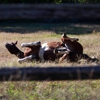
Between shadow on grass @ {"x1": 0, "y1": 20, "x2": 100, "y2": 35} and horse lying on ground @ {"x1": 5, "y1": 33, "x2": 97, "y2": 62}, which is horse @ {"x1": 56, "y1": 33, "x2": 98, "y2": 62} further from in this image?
shadow on grass @ {"x1": 0, "y1": 20, "x2": 100, "y2": 35}

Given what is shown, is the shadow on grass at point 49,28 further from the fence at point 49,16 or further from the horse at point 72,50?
the fence at point 49,16

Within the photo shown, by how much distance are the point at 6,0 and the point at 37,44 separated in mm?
18915

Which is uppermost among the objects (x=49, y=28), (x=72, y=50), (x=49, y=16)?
(x=49, y=16)

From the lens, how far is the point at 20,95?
5.61 meters

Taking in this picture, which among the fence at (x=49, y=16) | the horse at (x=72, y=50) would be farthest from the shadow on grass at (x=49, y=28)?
the fence at (x=49, y=16)

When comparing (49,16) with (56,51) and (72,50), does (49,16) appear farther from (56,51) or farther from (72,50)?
(72,50)

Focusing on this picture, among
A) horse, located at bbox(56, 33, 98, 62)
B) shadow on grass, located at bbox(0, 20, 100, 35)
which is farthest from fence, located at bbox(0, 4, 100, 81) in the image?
shadow on grass, located at bbox(0, 20, 100, 35)

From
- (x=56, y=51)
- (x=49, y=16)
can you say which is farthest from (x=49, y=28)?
(x=49, y=16)

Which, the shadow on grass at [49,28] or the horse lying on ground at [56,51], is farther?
the shadow on grass at [49,28]

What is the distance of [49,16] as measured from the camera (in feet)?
13.2

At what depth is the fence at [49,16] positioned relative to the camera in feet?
12.5

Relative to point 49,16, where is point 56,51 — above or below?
below

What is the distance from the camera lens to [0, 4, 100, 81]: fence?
382cm

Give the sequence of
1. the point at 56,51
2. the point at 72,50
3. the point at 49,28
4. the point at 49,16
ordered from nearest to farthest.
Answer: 1. the point at 49,16
2. the point at 56,51
3. the point at 72,50
4. the point at 49,28
